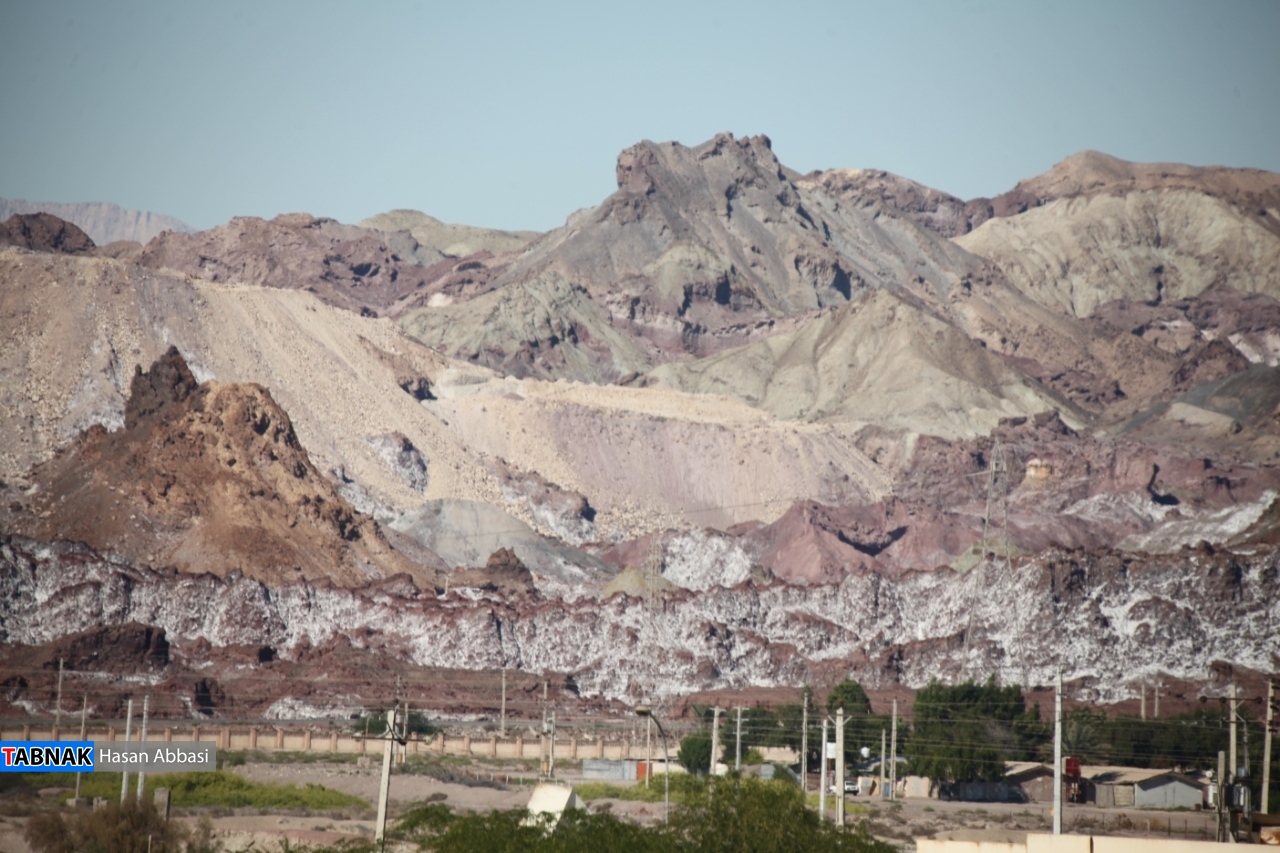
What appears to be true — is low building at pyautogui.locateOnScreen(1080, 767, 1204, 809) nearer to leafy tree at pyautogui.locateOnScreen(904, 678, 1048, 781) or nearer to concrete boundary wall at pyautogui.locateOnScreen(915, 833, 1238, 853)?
leafy tree at pyautogui.locateOnScreen(904, 678, 1048, 781)

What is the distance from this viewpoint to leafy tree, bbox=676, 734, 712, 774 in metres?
69.1

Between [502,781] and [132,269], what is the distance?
3731 inches

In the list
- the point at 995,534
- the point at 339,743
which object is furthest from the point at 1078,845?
the point at 995,534

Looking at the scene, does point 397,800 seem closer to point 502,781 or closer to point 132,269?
point 502,781

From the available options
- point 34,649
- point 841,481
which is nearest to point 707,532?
point 841,481

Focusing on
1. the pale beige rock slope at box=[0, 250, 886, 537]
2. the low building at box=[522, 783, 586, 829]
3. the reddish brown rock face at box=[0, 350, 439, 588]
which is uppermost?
the pale beige rock slope at box=[0, 250, 886, 537]

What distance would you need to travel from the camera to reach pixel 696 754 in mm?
69125

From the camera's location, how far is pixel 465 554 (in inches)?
5064

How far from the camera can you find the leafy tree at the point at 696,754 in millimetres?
69062

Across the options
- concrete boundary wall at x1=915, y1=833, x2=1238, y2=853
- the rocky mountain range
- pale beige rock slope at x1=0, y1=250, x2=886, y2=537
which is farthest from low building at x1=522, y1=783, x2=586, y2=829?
pale beige rock slope at x1=0, y1=250, x2=886, y2=537

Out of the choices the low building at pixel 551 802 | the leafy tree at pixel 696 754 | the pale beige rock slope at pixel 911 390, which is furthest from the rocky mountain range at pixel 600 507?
the low building at pixel 551 802

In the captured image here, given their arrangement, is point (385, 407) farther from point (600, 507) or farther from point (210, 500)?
point (210, 500)

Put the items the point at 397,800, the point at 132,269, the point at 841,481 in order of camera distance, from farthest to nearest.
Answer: the point at 841,481 → the point at 132,269 → the point at 397,800

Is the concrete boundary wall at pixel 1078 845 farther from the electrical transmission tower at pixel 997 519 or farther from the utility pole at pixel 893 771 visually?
the electrical transmission tower at pixel 997 519
